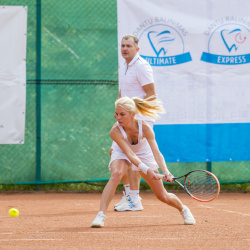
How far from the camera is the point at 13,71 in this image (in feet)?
26.8

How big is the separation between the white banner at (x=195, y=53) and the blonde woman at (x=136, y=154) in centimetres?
264

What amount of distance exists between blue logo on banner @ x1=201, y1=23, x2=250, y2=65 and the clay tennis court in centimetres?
198

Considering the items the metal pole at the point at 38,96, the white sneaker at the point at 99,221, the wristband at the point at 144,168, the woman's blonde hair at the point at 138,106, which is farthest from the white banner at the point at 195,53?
the white sneaker at the point at 99,221

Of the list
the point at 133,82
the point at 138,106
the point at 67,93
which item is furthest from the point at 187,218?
the point at 67,93

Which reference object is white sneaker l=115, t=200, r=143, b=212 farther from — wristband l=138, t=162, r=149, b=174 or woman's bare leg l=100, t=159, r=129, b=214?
wristband l=138, t=162, r=149, b=174

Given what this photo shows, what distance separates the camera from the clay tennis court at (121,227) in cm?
446

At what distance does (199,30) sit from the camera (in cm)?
847

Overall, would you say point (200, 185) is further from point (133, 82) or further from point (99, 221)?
point (133, 82)

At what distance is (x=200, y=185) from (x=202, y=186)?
→ 0.09 feet

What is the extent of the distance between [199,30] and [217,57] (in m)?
0.44

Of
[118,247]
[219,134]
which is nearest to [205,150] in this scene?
[219,134]

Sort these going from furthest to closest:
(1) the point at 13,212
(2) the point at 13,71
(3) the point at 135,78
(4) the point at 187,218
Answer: (2) the point at 13,71 < (3) the point at 135,78 < (1) the point at 13,212 < (4) the point at 187,218

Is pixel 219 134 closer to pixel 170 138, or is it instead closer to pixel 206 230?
pixel 170 138

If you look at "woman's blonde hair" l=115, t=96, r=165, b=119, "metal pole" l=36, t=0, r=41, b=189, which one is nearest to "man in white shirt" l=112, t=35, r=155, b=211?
"woman's blonde hair" l=115, t=96, r=165, b=119
